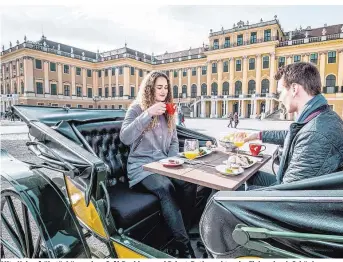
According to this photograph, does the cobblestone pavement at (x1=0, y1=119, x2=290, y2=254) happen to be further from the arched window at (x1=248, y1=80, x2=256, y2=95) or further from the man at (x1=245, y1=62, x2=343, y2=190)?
the arched window at (x1=248, y1=80, x2=256, y2=95)

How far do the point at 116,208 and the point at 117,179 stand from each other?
26.9 inches

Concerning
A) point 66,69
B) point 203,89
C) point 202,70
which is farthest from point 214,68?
point 66,69

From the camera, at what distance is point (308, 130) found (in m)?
1.28

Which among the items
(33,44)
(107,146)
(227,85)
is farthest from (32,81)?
(107,146)

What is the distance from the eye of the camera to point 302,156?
126 cm

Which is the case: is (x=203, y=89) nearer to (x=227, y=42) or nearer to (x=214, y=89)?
(x=214, y=89)

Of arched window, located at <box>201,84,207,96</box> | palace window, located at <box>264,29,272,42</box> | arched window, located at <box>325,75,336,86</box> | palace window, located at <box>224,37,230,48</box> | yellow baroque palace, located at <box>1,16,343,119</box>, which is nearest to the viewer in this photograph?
arched window, located at <box>325,75,336,86</box>

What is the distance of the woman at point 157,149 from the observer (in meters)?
1.75

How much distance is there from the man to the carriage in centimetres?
40

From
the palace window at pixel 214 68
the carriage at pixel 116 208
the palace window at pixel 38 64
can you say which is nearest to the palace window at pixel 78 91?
the palace window at pixel 38 64

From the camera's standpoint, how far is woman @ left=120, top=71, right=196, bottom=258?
1.75 meters

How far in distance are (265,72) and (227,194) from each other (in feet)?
116

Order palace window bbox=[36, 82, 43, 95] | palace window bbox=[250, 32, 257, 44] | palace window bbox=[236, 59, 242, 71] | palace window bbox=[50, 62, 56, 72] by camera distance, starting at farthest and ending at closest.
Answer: palace window bbox=[50, 62, 56, 72] → palace window bbox=[236, 59, 242, 71] → palace window bbox=[36, 82, 43, 95] → palace window bbox=[250, 32, 257, 44]

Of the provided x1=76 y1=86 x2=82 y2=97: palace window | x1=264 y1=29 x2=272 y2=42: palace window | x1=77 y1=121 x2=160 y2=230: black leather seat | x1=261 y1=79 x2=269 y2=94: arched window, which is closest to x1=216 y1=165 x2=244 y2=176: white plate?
x1=77 y1=121 x2=160 y2=230: black leather seat
